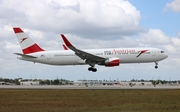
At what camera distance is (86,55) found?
55.9m

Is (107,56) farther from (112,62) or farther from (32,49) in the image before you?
(32,49)

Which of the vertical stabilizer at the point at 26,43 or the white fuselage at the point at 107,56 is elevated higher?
the vertical stabilizer at the point at 26,43

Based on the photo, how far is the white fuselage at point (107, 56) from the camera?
55.6m

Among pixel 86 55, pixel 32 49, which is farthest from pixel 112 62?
pixel 32 49

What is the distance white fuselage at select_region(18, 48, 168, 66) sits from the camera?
55.6 metres

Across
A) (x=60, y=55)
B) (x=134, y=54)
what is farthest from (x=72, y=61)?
(x=134, y=54)

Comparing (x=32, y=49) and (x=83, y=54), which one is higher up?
(x=32, y=49)

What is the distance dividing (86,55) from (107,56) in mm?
3663
